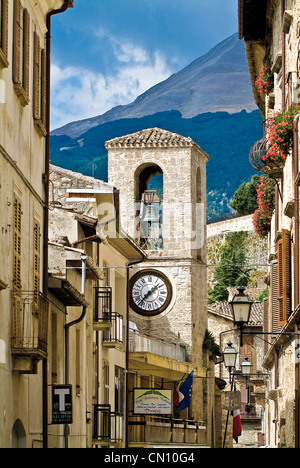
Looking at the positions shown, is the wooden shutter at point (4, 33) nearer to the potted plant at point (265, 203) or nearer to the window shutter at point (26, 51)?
the window shutter at point (26, 51)

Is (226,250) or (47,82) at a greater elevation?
(226,250)

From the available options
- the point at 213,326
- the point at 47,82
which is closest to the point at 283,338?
the point at 47,82

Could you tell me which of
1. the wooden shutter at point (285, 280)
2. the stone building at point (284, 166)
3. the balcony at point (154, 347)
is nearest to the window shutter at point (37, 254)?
the stone building at point (284, 166)

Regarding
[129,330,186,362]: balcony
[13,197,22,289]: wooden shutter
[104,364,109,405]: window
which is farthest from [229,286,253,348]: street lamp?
[129,330,186,362]: balcony

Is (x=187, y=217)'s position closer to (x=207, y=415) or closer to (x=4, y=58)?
(x=207, y=415)

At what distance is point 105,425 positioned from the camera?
98.3 feet

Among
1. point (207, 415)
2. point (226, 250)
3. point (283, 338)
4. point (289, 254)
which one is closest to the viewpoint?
point (289, 254)

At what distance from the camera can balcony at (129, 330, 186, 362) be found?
4050 centimetres

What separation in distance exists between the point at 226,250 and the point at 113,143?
5706cm

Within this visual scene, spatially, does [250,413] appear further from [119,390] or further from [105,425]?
[105,425]

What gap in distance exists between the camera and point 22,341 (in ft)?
56.0

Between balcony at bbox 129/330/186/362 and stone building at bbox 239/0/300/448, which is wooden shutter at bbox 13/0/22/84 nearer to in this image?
stone building at bbox 239/0/300/448

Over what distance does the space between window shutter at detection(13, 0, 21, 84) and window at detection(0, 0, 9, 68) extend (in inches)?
35.8

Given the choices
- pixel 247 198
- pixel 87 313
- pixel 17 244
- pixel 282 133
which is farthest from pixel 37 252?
pixel 247 198
